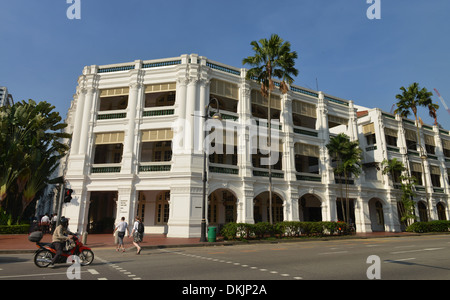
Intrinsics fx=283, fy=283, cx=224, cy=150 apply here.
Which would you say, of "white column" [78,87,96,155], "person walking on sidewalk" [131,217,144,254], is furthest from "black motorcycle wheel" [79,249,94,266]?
"white column" [78,87,96,155]

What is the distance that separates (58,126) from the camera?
2739cm

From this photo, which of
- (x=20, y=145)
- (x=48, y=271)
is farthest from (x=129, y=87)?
(x=48, y=271)

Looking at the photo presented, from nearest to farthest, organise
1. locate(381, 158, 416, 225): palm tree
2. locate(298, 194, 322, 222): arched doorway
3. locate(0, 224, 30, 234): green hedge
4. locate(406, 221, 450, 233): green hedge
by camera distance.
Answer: locate(0, 224, 30, 234): green hedge, locate(406, 221, 450, 233): green hedge, locate(298, 194, 322, 222): arched doorway, locate(381, 158, 416, 225): palm tree

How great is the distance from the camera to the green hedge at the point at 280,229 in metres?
20.3

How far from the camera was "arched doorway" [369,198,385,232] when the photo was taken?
3388 centimetres

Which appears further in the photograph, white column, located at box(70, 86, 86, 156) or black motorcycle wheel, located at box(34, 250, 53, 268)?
white column, located at box(70, 86, 86, 156)

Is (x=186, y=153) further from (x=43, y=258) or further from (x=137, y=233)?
(x=43, y=258)

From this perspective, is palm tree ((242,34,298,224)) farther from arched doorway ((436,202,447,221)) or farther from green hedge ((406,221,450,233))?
arched doorway ((436,202,447,221))

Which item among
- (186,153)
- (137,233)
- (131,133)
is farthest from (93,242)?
(131,133)

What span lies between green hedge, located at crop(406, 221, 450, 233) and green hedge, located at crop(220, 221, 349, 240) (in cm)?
1131

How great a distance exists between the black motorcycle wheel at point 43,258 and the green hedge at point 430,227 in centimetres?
3495

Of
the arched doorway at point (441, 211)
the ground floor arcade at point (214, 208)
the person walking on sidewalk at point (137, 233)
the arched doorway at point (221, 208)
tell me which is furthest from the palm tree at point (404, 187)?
the person walking on sidewalk at point (137, 233)

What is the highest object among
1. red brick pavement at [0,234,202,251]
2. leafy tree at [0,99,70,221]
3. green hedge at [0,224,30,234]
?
leafy tree at [0,99,70,221]

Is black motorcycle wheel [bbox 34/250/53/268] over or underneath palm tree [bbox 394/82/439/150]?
underneath
